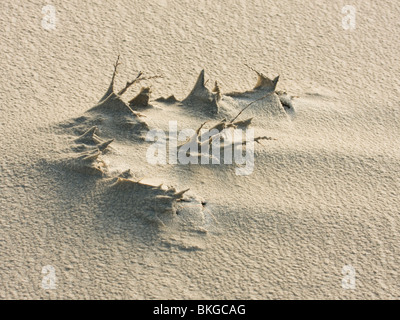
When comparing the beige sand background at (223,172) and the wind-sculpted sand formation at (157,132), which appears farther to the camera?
the wind-sculpted sand formation at (157,132)

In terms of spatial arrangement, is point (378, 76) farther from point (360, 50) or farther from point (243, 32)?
point (243, 32)

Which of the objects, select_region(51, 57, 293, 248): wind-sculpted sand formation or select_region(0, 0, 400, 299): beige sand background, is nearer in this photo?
select_region(0, 0, 400, 299): beige sand background

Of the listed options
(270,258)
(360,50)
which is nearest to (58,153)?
(270,258)

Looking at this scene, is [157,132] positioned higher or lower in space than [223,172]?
higher
